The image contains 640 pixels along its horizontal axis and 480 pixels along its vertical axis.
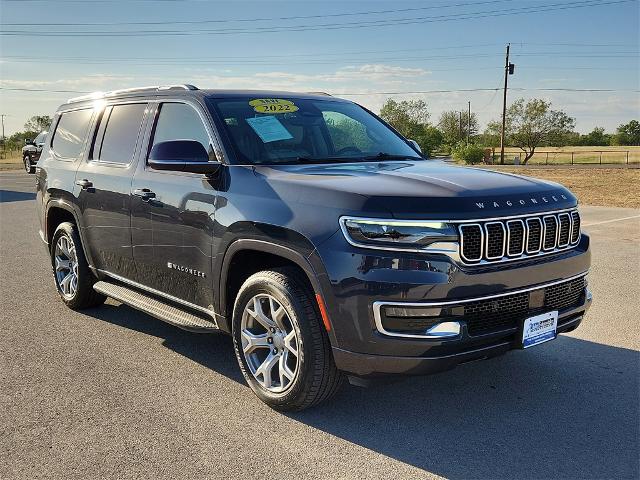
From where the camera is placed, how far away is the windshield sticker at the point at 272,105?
4648mm

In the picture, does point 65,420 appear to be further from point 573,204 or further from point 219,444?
point 573,204

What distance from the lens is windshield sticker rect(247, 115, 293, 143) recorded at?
4.42 meters

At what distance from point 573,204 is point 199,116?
2.54 m

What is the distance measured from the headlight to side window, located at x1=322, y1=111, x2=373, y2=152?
1535mm

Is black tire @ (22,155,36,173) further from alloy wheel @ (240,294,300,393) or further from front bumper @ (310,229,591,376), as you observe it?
front bumper @ (310,229,591,376)

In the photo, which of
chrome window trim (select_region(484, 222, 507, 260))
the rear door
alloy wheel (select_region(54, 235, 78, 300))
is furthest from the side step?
chrome window trim (select_region(484, 222, 507, 260))

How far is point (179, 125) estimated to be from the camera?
4.67 meters

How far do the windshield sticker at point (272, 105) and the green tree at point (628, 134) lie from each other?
115m

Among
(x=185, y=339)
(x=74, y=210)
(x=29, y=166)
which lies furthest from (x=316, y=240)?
(x=29, y=166)

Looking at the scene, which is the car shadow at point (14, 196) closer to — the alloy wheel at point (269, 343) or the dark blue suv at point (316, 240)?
the dark blue suv at point (316, 240)

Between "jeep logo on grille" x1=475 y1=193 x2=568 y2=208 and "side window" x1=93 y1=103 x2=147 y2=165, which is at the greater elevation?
"side window" x1=93 y1=103 x2=147 y2=165

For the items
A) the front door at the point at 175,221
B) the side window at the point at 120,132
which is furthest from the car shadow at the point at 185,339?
the side window at the point at 120,132

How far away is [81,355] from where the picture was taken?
16.0 ft

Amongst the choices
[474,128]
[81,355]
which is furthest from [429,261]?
[474,128]
